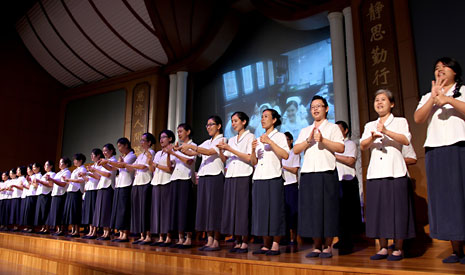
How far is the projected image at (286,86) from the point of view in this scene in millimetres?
6541

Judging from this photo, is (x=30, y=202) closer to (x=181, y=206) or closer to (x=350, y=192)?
(x=181, y=206)

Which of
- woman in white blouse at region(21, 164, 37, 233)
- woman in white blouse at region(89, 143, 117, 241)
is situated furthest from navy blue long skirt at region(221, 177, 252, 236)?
woman in white blouse at region(21, 164, 37, 233)

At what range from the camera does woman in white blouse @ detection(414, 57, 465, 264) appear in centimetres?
230

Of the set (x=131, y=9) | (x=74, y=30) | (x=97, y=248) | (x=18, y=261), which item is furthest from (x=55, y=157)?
(x=97, y=248)

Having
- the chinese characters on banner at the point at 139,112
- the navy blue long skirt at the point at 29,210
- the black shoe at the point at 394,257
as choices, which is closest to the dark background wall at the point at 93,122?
the chinese characters on banner at the point at 139,112

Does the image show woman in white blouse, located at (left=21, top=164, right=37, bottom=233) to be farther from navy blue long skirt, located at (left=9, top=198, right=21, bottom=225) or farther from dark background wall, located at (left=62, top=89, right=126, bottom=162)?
dark background wall, located at (left=62, top=89, right=126, bottom=162)

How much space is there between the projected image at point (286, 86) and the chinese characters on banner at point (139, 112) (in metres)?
1.79

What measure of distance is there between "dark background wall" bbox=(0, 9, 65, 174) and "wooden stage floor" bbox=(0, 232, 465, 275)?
5423 millimetres

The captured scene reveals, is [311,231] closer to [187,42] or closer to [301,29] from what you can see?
[301,29]

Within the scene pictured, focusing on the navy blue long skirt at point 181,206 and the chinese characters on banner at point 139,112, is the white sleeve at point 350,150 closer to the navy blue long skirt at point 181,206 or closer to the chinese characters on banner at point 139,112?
the navy blue long skirt at point 181,206

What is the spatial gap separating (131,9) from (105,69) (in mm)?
2066

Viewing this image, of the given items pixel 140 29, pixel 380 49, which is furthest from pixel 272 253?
pixel 140 29

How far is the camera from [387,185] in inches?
103

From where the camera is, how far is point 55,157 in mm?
9898
